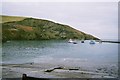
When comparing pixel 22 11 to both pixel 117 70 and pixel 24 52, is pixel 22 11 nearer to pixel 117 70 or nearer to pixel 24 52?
pixel 24 52

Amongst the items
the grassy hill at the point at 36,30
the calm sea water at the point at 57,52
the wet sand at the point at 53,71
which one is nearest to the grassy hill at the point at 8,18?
the grassy hill at the point at 36,30

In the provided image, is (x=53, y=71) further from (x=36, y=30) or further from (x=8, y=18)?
(x=8, y=18)

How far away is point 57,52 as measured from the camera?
569 centimetres

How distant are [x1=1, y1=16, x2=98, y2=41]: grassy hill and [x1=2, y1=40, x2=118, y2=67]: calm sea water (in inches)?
4.5

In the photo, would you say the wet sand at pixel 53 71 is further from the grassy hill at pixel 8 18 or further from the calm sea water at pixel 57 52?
the grassy hill at pixel 8 18

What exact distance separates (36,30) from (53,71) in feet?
2.78

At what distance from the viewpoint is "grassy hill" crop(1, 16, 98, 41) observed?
→ 5.70 m

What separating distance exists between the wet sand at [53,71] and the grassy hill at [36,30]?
1.72ft

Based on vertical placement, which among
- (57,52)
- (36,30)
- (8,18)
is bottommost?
(57,52)

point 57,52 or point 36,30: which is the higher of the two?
point 36,30

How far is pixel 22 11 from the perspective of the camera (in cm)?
570

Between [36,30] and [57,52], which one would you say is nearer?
[57,52]

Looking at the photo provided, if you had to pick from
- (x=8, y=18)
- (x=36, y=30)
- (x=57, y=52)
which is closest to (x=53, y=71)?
(x=57, y=52)

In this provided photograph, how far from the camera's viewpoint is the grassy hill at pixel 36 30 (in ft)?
18.7
